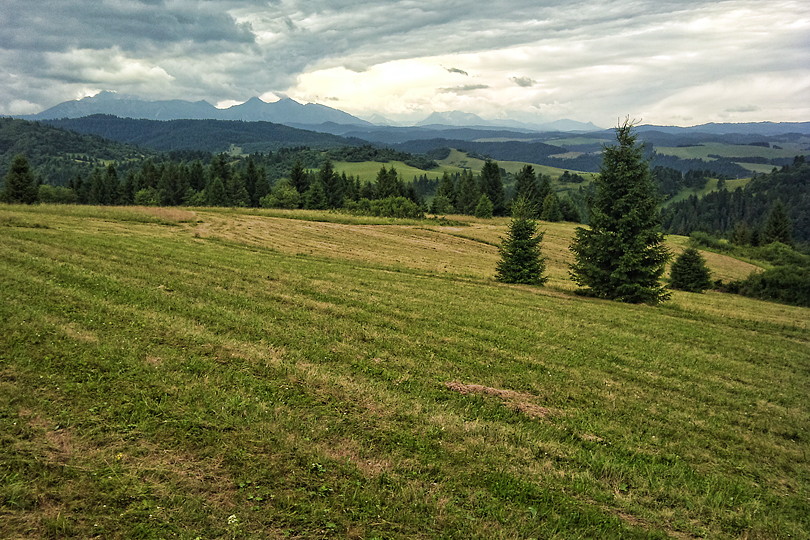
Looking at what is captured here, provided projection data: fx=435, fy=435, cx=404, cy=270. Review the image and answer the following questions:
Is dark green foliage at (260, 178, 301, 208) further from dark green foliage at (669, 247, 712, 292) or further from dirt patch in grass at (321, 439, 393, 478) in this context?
dirt patch in grass at (321, 439, 393, 478)

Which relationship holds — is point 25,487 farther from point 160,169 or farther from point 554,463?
point 160,169

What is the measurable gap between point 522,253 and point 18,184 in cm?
8377

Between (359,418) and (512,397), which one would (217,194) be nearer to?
(512,397)

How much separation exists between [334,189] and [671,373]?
119 meters

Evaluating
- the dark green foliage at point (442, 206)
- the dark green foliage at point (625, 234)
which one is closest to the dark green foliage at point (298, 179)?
the dark green foliage at point (442, 206)

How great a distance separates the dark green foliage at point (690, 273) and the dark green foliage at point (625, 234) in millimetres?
33748

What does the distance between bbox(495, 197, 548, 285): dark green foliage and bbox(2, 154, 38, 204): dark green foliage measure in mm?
81485

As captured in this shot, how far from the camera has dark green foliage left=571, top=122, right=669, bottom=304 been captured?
1175 inches

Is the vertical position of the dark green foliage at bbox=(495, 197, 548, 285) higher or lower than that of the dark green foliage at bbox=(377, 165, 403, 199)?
lower

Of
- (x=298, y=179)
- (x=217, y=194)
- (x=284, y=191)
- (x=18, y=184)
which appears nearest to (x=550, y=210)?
(x=298, y=179)

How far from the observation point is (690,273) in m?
58.5

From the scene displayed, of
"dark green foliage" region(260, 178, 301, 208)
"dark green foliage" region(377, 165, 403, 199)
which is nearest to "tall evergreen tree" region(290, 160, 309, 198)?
"dark green foliage" region(260, 178, 301, 208)

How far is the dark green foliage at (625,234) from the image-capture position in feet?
97.9

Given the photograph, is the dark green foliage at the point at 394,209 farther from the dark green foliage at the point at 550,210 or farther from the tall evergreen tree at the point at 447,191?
the dark green foliage at the point at 550,210
